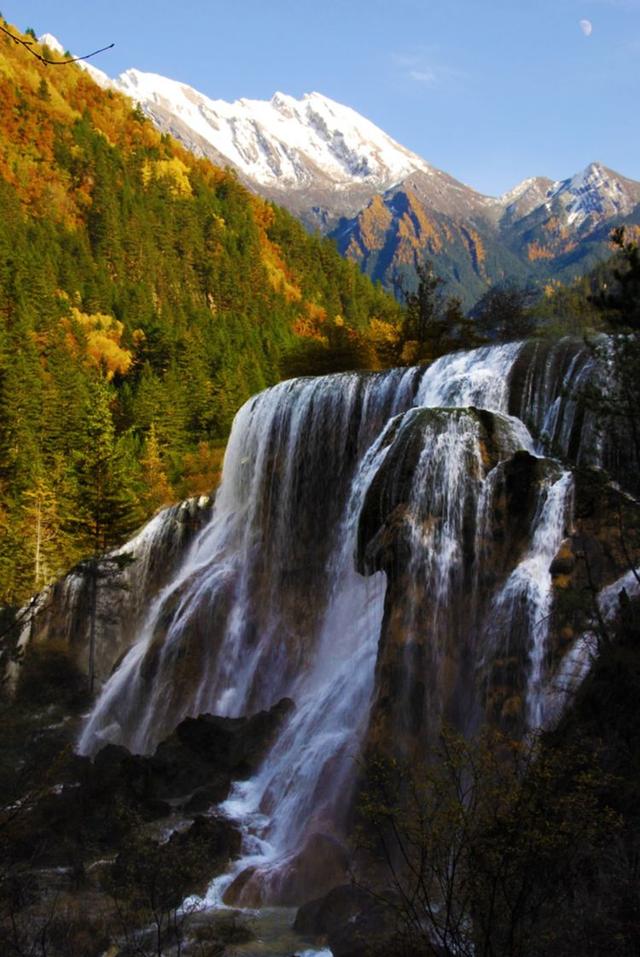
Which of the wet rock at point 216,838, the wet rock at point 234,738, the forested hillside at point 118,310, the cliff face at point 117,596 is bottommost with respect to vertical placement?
the wet rock at point 216,838

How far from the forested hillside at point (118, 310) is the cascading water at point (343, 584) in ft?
28.7

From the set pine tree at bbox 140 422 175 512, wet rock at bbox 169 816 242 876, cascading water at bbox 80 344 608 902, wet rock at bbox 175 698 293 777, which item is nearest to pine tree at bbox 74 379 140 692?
cascading water at bbox 80 344 608 902

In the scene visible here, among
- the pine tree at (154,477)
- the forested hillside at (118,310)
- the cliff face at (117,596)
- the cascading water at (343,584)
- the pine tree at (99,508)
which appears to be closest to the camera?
the cascading water at (343,584)

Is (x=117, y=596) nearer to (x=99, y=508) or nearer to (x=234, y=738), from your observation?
(x=99, y=508)

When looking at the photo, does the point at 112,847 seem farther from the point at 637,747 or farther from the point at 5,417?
the point at 5,417

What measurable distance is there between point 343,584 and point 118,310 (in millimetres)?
54981

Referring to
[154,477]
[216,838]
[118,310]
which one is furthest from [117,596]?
[118,310]

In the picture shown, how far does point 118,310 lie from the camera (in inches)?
2968

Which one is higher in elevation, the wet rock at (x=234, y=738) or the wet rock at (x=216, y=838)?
the wet rock at (x=234, y=738)

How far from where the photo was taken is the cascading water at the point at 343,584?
765 inches

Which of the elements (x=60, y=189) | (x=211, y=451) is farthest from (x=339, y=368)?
(x=60, y=189)

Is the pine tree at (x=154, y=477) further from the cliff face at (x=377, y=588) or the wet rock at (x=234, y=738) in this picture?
the wet rock at (x=234, y=738)

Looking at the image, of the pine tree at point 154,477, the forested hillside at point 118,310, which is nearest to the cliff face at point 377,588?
the forested hillside at point 118,310

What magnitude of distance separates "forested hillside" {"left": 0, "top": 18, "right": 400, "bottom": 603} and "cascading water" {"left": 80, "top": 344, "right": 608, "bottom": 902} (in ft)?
28.7
